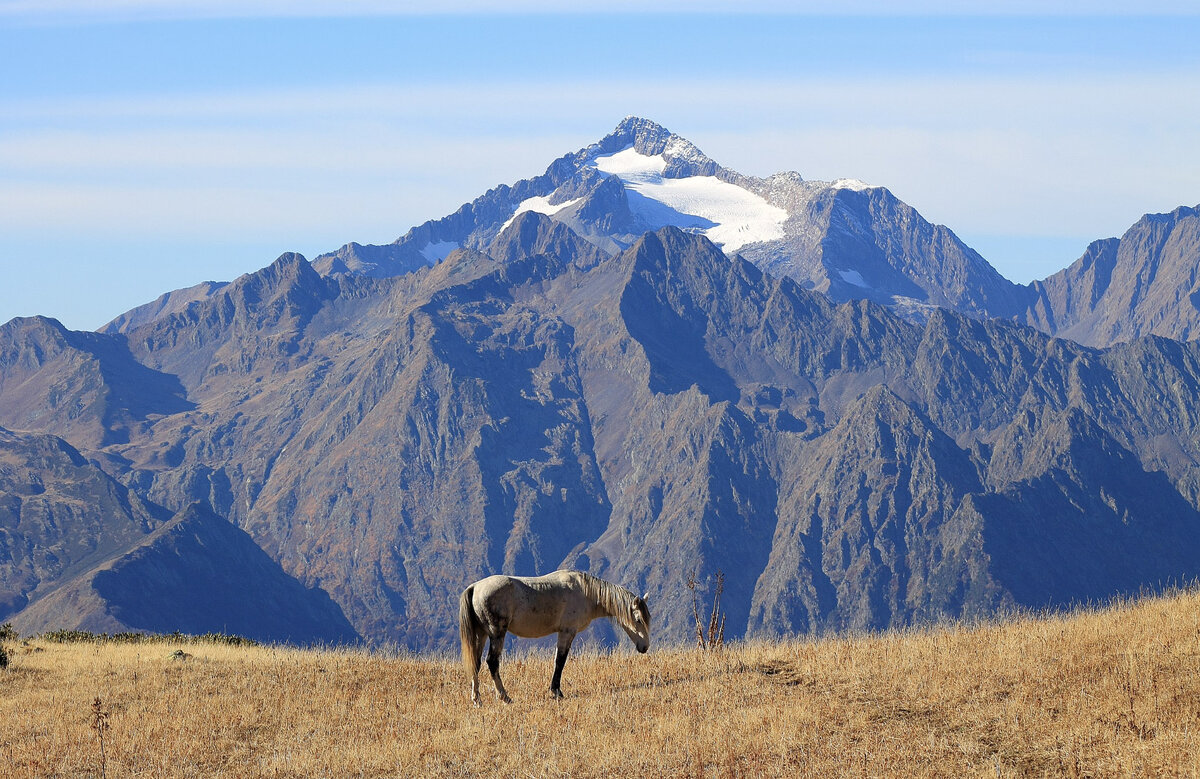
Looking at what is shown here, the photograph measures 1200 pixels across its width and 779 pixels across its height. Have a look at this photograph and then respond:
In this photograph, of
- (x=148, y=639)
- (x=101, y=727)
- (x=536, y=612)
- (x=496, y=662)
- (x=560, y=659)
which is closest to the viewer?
(x=101, y=727)

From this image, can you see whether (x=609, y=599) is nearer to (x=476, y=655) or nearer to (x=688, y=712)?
(x=476, y=655)

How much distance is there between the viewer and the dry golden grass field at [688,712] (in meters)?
20.9

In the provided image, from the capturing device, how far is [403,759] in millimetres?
22531

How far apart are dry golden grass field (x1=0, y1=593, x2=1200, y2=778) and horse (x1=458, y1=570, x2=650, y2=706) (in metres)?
0.94

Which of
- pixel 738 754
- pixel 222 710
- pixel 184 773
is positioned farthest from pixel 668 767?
pixel 222 710

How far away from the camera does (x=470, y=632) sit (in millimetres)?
27047

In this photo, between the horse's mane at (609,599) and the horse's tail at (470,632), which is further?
the horse's mane at (609,599)

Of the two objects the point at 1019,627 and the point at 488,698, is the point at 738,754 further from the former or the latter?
the point at 1019,627

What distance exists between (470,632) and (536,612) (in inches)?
57.8

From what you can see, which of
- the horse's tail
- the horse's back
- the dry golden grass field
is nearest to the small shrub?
the dry golden grass field

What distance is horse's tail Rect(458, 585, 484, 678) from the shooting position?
88.2 ft

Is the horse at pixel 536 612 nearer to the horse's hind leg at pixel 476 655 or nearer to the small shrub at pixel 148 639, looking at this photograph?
the horse's hind leg at pixel 476 655

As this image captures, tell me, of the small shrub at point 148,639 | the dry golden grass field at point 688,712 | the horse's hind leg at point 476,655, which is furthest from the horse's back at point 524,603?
the small shrub at point 148,639

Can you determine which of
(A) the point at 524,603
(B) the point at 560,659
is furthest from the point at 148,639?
(B) the point at 560,659
